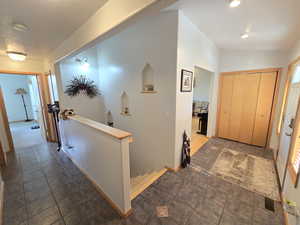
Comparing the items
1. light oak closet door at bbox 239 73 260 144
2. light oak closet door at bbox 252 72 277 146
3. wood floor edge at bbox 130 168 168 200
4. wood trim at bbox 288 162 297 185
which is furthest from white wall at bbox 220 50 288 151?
wood floor edge at bbox 130 168 168 200

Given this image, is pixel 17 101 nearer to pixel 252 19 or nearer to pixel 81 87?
pixel 81 87

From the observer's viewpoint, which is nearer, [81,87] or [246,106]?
[246,106]

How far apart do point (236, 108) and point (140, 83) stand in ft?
9.46

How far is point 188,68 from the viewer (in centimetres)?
242

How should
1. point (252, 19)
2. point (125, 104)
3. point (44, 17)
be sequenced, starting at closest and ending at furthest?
1. point (44, 17)
2. point (252, 19)
3. point (125, 104)

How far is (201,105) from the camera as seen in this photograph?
5.43m

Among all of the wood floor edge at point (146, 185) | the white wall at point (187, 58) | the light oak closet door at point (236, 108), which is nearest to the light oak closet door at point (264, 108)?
the light oak closet door at point (236, 108)

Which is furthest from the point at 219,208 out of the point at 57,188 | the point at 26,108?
the point at 26,108

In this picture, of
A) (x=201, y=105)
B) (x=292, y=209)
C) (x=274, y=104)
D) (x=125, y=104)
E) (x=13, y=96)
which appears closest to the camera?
(x=292, y=209)

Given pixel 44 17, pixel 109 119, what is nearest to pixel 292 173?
pixel 44 17

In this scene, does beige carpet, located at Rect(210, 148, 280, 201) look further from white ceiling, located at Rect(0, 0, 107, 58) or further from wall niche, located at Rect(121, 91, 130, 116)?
white ceiling, located at Rect(0, 0, 107, 58)

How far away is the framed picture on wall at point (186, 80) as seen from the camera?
228 cm

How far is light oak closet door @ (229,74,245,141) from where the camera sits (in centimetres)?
350

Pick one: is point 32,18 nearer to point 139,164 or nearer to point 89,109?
point 89,109
